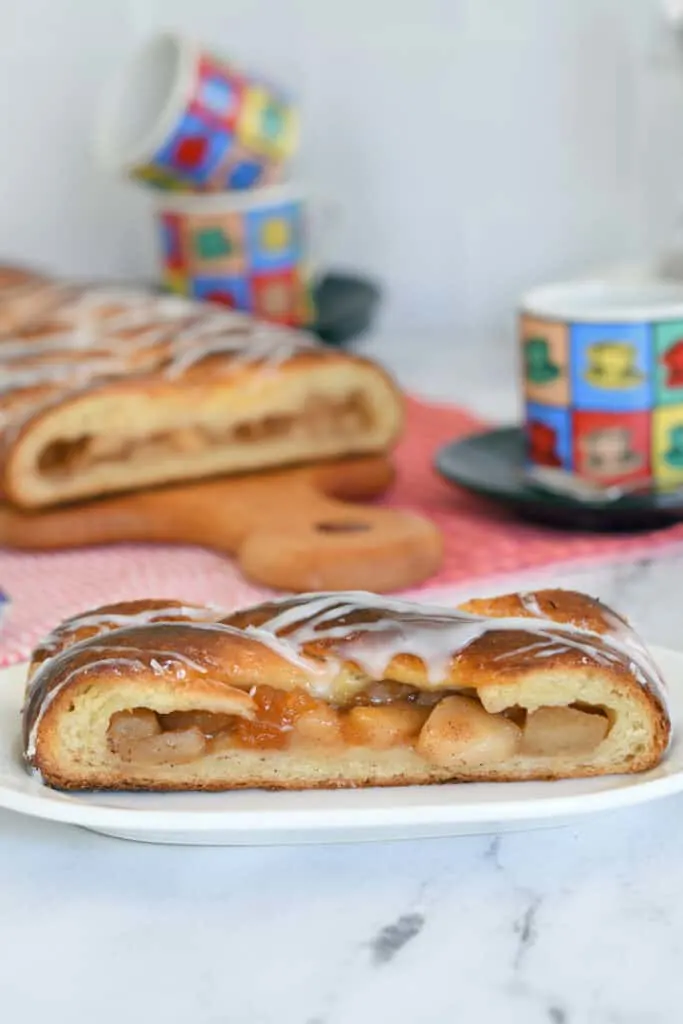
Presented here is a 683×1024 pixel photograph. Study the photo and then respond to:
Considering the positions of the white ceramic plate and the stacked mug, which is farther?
the stacked mug

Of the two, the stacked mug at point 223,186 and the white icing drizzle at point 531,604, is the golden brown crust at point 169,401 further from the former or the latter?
the white icing drizzle at point 531,604

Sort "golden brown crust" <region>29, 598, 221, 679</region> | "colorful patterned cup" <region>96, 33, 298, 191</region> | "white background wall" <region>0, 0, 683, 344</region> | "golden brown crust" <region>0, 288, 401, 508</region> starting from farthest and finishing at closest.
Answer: "white background wall" <region>0, 0, 683, 344</region> → "colorful patterned cup" <region>96, 33, 298, 191</region> → "golden brown crust" <region>0, 288, 401, 508</region> → "golden brown crust" <region>29, 598, 221, 679</region>

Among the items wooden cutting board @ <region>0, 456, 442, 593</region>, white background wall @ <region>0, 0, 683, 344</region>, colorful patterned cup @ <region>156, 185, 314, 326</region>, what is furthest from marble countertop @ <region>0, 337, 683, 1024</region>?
white background wall @ <region>0, 0, 683, 344</region>

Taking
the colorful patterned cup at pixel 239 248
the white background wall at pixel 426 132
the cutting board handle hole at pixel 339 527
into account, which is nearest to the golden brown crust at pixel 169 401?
the cutting board handle hole at pixel 339 527

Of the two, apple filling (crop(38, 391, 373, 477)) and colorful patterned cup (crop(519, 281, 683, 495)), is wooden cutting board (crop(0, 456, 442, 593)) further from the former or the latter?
colorful patterned cup (crop(519, 281, 683, 495))

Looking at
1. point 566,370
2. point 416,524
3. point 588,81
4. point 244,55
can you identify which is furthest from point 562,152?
point 416,524
